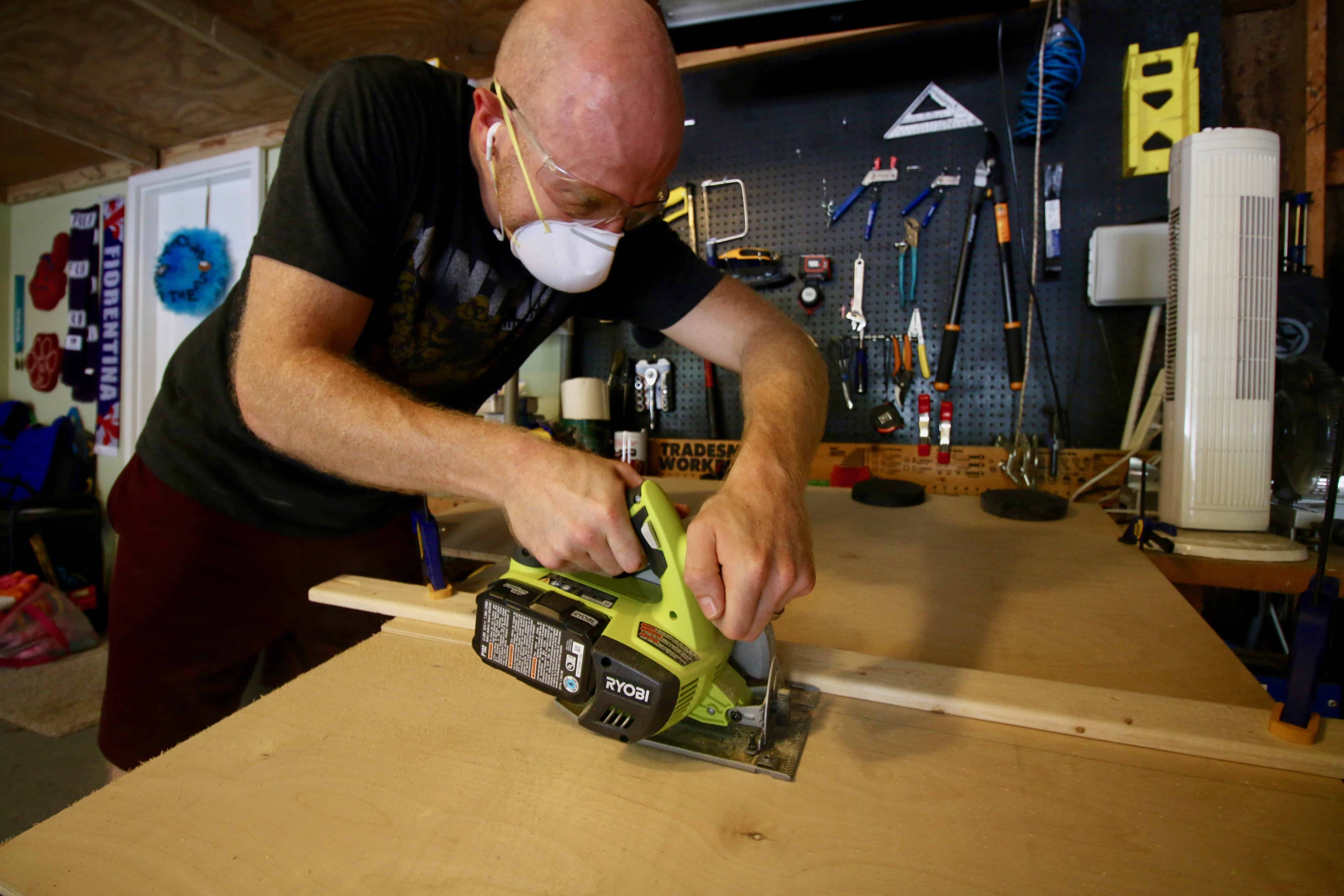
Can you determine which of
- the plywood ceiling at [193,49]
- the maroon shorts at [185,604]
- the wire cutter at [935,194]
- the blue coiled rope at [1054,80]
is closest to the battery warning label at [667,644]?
the maroon shorts at [185,604]

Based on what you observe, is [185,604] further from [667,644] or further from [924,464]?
[924,464]

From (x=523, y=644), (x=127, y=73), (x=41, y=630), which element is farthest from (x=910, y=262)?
(x=41, y=630)

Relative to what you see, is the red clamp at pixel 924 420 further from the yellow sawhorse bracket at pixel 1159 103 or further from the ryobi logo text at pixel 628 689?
the ryobi logo text at pixel 628 689

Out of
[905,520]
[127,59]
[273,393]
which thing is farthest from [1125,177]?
[127,59]

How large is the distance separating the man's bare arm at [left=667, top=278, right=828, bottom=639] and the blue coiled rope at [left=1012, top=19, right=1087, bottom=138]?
1.21m

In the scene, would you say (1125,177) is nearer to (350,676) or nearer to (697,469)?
(697,469)

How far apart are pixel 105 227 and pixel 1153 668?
457 cm

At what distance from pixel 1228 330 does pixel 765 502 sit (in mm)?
1189

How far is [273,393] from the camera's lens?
75 cm

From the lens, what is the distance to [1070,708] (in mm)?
636

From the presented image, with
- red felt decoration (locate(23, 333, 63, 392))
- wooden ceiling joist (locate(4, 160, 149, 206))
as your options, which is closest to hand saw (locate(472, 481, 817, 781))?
wooden ceiling joist (locate(4, 160, 149, 206))

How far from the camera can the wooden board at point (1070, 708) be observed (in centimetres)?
57

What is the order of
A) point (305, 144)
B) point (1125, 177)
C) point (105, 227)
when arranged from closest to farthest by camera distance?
point (305, 144)
point (1125, 177)
point (105, 227)

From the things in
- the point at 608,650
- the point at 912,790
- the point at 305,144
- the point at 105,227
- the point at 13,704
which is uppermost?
the point at 105,227
